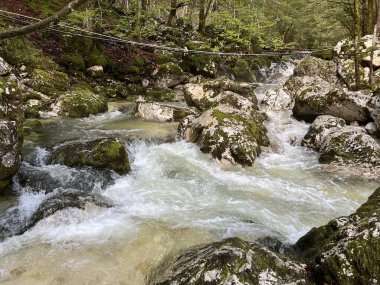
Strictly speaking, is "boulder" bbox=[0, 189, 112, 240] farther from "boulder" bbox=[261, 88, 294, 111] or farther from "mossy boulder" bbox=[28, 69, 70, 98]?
"boulder" bbox=[261, 88, 294, 111]

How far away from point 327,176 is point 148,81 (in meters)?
11.3

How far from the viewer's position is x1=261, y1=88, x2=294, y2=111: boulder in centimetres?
1446

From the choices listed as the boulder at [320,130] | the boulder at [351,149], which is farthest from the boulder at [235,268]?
the boulder at [320,130]

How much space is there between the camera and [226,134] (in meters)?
9.20

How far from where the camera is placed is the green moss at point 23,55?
13.5 meters

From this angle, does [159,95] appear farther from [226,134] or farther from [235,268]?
[235,268]

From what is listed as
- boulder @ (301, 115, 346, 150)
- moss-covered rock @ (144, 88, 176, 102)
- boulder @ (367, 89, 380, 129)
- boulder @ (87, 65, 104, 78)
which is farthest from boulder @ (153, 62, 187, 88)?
boulder @ (367, 89, 380, 129)

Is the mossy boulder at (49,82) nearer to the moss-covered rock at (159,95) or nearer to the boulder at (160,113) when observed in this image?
the boulder at (160,113)

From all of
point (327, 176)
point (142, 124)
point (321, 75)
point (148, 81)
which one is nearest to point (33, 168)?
point (142, 124)

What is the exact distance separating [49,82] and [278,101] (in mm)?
9283

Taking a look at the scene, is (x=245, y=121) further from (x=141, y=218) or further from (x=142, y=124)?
(x=141, y=218)

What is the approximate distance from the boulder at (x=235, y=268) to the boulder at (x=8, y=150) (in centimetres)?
371

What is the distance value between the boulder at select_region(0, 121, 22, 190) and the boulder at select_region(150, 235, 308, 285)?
3.71 meters

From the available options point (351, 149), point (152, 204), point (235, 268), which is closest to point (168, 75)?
point (351, 149)
